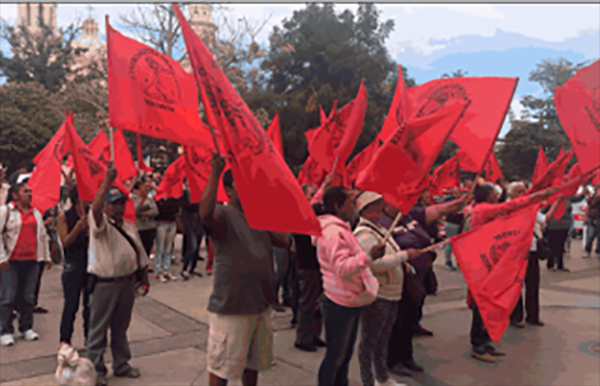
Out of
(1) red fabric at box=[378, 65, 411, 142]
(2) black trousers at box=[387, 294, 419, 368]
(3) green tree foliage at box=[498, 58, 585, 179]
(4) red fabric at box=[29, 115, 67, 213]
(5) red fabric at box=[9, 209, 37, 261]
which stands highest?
(3) green tree foliage at box=[498, 58, 585, 179]

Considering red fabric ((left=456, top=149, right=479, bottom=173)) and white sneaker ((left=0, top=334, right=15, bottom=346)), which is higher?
red fabric ((left=456, top=149, right=479, bottom=173))

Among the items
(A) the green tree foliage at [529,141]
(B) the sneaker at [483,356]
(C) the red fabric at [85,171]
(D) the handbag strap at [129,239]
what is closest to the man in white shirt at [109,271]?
(D) the handbag strap at [129,239]

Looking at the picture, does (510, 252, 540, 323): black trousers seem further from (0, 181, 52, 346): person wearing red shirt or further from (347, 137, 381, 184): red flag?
(0, 181, 52, 346): person wearing red shirt

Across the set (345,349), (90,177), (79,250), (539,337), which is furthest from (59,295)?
(539,337)

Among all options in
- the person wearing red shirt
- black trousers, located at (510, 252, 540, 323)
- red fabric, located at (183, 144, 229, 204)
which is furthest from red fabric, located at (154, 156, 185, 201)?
black trousers, located at (510, 252, 540, 323)

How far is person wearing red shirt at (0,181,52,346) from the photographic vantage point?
622cm

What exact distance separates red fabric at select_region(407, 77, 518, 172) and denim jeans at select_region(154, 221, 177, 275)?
666 cm

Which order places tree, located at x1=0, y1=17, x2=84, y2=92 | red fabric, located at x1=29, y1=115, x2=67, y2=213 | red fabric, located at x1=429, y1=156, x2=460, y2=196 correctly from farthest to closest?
1. tree, located at x1=0, y1=17, x2=84, y2=92
2. red fabric, located at x1=429, y1=156, x2=460, y2=196
3. red fabric, located at x1=29, y1=115, x2=67, y2=213

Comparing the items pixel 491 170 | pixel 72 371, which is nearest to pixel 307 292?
pixel 72 371

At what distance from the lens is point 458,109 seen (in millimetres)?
4117

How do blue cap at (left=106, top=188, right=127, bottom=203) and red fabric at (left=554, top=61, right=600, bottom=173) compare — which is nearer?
red fabric at (left=554, top=61, right=600, bottom=173)

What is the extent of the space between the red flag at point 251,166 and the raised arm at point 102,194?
140 cm

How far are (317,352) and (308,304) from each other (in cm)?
54

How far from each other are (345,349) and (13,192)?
466 cm
